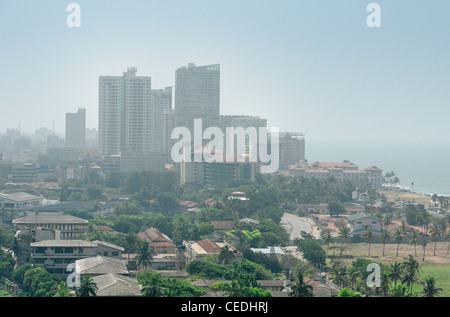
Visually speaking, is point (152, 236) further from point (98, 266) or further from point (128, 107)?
point (128, 107)

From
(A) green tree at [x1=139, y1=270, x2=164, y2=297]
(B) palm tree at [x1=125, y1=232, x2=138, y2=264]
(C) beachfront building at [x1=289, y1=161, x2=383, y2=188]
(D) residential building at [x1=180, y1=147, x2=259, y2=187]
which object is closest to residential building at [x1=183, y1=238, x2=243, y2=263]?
(B) palm tree at [x1=125, y1=232, x2=138, y2=264]

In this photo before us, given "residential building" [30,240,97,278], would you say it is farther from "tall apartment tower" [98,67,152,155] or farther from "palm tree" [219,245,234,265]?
"tall apartment tower" [98,67,152,155]

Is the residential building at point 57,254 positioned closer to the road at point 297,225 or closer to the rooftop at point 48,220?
the rooftop at point 48,220

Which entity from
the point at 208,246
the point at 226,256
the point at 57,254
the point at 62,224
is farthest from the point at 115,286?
the point at 62,224

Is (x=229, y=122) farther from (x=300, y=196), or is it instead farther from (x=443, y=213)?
(x=443, y=213)

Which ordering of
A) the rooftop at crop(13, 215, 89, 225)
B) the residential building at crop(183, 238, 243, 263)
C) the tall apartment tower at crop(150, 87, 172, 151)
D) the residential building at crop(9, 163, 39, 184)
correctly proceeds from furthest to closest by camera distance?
1. the tall apartment tower at crop(150, 87, 172, 151)
2. the residential building at crop(9, 163, 39, 184)
3. the rooftop at crop(13, 215, 89, 225)
4. the residential building at crop(183, 238, 243, 263)

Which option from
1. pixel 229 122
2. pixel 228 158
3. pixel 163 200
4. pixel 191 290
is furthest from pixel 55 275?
pixel 229 122
